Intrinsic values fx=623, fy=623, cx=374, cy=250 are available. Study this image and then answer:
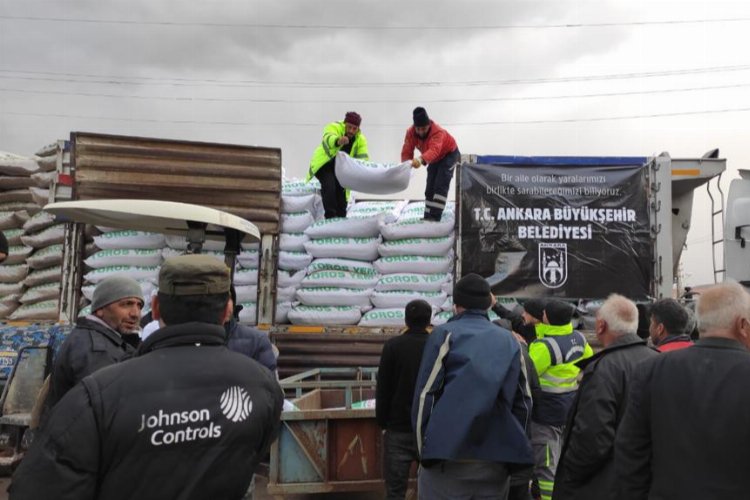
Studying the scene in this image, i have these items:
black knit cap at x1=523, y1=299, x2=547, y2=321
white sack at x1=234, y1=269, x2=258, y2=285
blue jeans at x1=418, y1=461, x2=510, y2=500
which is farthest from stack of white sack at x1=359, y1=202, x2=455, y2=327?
blue jeans at x1=418, y1=461, x2=510, y2=500

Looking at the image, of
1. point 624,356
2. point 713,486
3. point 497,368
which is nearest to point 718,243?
point 624,356

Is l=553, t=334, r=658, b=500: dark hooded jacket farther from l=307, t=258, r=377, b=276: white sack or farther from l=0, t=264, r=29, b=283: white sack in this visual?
l=0, t=264, r=29, b=283: white sack

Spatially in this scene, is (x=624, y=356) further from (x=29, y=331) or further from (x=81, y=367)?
(x=29, y=331)

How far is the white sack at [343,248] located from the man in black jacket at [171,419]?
4.44 meters

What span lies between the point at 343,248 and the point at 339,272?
0.26 metres

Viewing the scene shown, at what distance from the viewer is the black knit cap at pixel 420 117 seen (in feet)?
21.9

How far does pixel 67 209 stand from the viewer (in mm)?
5332

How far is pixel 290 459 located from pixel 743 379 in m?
3.40

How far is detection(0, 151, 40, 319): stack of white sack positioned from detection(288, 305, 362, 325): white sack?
3007 millimetres

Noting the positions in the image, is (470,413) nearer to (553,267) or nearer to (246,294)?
(553,267)

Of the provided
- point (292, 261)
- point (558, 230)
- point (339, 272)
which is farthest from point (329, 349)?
point (558, 230)

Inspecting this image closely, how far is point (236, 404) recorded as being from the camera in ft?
5.61

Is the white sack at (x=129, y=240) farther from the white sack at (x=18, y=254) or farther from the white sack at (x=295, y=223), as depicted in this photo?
the white sack at (x=295, y=223)

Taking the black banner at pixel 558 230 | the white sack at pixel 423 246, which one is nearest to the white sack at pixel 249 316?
the white sack at pixel 423 246
